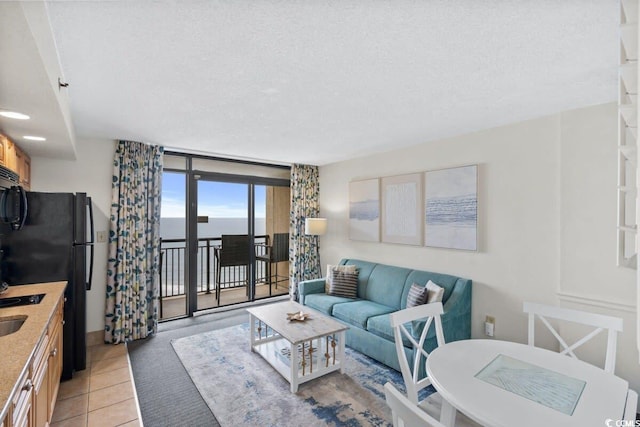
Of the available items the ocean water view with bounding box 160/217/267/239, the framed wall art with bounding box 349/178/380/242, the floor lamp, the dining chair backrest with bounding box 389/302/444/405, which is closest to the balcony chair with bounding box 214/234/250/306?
the ocean water view with bounding box 160/217/267/239

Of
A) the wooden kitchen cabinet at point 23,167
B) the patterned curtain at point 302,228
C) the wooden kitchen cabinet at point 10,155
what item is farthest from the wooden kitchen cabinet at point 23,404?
the patterned curtain at point 302,228

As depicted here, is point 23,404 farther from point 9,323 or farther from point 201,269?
point 201,269

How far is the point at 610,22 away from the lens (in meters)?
1.44

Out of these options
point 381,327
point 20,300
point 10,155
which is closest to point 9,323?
point 20,300

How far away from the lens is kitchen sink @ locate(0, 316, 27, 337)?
1.84m

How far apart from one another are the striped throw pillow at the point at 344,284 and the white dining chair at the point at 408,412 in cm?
305

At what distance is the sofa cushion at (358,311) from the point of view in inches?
133

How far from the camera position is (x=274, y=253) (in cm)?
550

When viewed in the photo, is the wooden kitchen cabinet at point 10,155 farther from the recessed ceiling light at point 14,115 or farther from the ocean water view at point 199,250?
the ocean water view at point 199,250

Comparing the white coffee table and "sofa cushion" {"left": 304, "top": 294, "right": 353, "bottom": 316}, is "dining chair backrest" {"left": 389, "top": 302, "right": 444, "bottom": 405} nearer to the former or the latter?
the white coffee table

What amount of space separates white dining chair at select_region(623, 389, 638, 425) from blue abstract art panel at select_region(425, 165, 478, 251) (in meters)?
1.97

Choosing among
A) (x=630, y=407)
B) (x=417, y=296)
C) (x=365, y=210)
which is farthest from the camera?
(x=365, y=210)

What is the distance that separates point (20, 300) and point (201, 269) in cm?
289

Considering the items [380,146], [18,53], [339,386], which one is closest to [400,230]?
[380,146]
